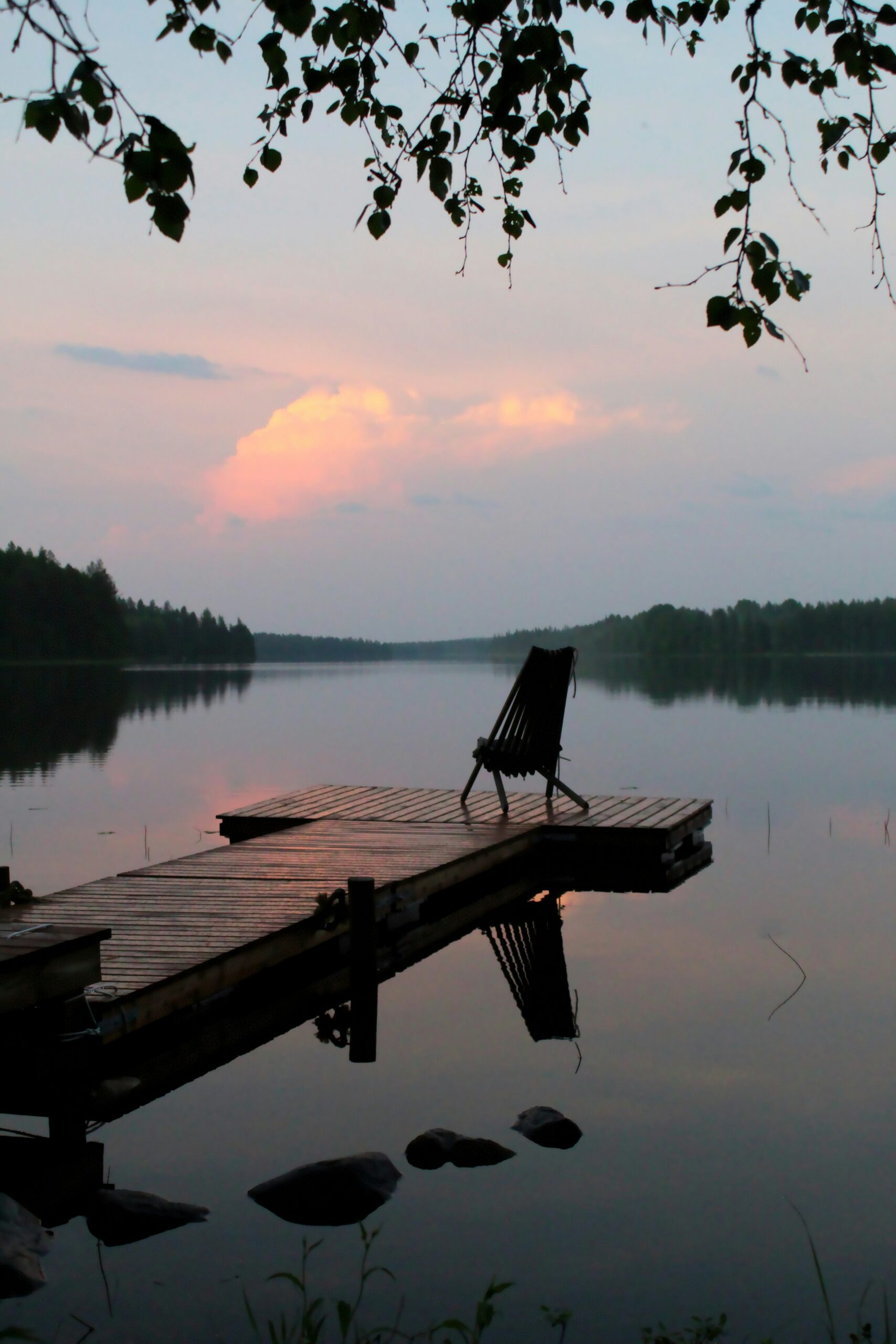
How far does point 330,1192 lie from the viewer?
183 inches

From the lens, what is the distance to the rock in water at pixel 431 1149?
16.5ft

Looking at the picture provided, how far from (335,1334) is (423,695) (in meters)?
49.2

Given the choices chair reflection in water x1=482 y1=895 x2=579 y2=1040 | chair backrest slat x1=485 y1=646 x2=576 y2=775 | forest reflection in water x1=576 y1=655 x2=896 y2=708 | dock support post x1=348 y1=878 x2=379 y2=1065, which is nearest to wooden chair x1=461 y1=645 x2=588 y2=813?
chair backrest slat x1=485 y1=646 x2=576 y2=775

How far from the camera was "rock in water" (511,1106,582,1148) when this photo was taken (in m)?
5.24

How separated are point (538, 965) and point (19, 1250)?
16.2ft

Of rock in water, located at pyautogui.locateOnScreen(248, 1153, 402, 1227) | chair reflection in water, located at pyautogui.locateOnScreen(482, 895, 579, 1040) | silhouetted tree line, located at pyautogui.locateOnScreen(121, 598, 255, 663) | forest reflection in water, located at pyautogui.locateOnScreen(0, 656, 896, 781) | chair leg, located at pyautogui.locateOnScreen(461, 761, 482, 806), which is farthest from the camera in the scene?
silhouetted tree line, located at pyautogui.locateOnScreen(121, 598, 255, 663)

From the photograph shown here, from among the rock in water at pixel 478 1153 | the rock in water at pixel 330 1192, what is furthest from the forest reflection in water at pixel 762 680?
the rock in water at pixel 330 1192

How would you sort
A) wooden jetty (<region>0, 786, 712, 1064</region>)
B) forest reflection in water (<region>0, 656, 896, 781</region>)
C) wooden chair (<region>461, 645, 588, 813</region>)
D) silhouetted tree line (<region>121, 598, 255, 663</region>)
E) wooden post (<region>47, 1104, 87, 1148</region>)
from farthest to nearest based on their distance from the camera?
silhouetted tree line (<region>121, 598, 255, 663</region>)
forest reflection in water (<region>0, 656, 896, 781</region>)
wooden chair (<region>461, 645, 588, 813</region>)
wooden jetty (<region>0, 786, 712, 1064</region>)
wooden post (<region>47, 1104, 87, 1148</region>)

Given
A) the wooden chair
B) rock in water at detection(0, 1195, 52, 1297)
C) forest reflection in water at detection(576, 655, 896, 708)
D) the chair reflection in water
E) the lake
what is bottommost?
the chair reflection in water

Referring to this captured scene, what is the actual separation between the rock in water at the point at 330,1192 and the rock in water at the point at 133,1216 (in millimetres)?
279

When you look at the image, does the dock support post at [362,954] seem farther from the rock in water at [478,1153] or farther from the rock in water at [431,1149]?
the rock in water at [478,1153]

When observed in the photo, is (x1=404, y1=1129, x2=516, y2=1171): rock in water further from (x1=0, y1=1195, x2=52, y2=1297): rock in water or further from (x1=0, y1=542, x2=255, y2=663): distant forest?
(x1=0, y1=542, x2=255, y2=663): distant forest

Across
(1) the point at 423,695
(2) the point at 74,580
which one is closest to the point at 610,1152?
(1) the point at 423,695

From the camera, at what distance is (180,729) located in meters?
32.2
